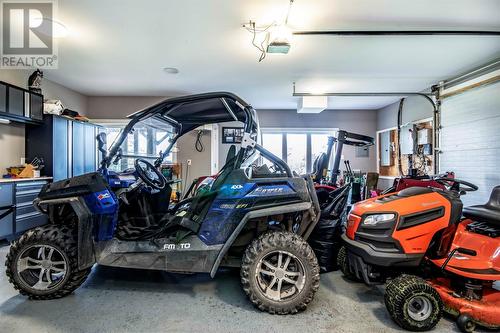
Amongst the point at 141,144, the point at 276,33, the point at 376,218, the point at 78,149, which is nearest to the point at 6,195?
the point at 78,149

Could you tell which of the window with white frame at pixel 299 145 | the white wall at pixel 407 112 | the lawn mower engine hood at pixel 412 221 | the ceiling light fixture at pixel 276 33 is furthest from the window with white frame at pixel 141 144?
the white wall at pixel 407 112

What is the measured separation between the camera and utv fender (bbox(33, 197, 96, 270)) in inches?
88.1

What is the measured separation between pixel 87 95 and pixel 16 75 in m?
1.95

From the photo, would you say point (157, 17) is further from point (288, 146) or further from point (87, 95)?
point (288, 146)

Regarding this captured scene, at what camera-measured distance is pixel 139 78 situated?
498cm

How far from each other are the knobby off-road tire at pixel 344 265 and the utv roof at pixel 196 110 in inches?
70.1

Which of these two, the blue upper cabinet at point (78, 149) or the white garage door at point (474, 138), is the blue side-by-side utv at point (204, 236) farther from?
the white garage door at point (474, 138)

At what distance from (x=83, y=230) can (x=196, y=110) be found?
5.23 feet

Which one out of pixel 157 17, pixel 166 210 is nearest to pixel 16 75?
pixel 157 17

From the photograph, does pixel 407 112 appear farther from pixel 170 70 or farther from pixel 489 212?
pixel 170 70

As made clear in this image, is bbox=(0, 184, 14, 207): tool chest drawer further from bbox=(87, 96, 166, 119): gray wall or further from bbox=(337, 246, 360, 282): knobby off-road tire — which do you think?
bbox=(337, 246, 360, 282): knobby off-road tire

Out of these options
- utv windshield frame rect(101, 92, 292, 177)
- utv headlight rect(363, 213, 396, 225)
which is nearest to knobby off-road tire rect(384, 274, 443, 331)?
utv headlight rect(363, 213, 396, 225)

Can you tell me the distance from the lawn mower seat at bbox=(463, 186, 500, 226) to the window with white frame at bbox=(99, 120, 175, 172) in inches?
119

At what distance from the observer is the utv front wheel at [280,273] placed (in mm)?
2123
